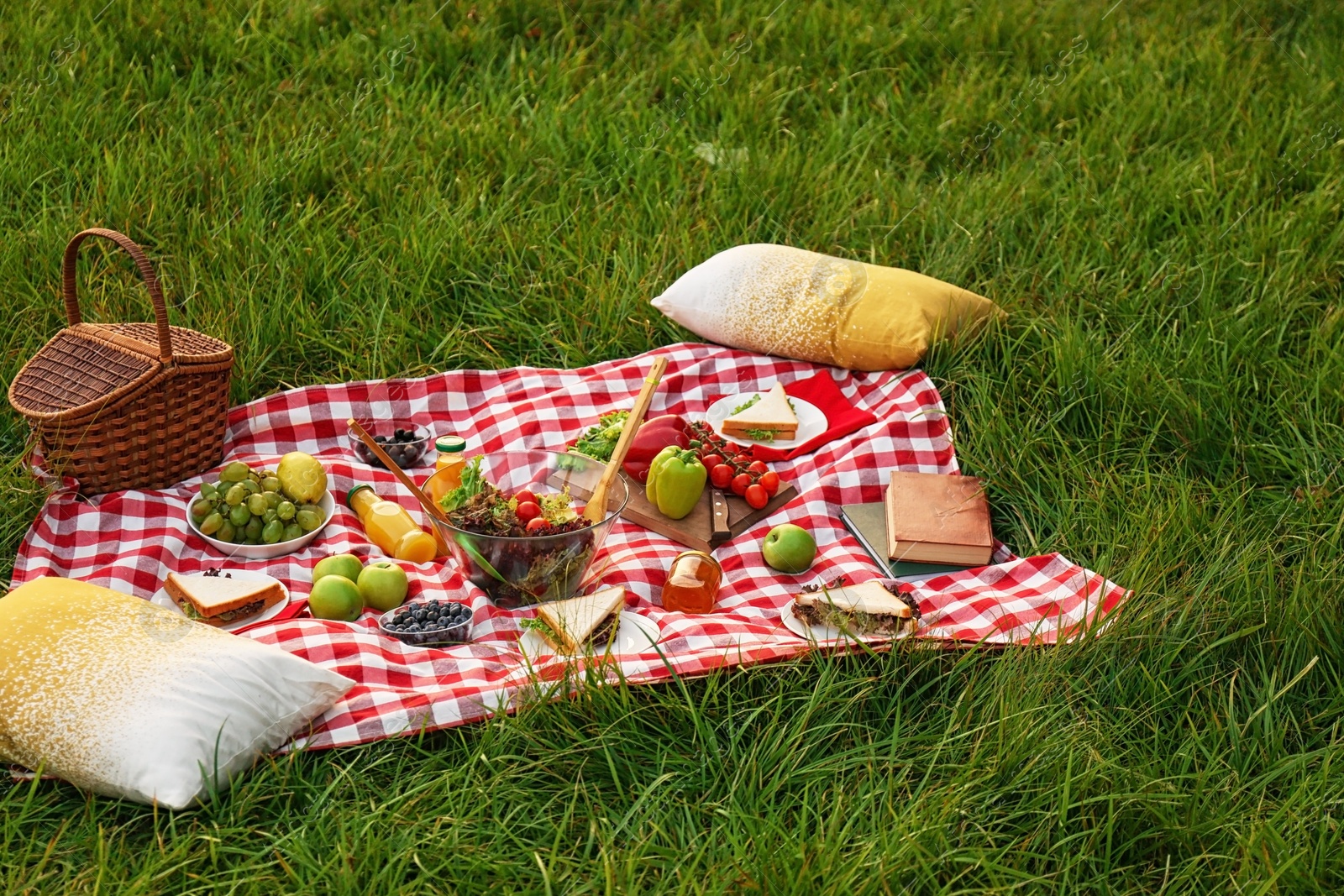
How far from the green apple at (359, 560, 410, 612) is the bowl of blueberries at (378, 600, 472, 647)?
0.24 feet

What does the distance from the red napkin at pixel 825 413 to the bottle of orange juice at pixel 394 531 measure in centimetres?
113

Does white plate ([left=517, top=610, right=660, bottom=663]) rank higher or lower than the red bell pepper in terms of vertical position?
lower

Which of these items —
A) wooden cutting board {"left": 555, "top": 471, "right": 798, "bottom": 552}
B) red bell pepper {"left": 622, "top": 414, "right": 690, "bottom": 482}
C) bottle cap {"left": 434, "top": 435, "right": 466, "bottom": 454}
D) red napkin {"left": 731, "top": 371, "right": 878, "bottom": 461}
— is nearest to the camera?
wooden cutting board {"left": 555, "top": 471, "right": 798, "bottom": 552}

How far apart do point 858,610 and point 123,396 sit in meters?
2.05

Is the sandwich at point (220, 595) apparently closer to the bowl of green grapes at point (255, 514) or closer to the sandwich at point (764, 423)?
the bowl of green grapes at point (255, 514)

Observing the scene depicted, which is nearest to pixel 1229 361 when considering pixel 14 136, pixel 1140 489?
pixel 1140 489

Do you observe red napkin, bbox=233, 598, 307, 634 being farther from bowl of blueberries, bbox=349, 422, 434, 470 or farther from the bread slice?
bowl of blueberries, bbox=349, 422, 434, 470

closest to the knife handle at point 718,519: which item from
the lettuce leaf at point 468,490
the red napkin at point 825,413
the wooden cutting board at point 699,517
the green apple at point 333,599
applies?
the wooden cutting board at point 699,517

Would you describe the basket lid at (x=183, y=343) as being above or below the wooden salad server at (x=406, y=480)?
above

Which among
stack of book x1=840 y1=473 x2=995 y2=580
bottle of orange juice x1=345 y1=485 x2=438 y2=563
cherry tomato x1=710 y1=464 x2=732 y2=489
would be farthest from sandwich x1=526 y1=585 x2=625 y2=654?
stack of book x1=840 y1=473 x2=995 y2=580

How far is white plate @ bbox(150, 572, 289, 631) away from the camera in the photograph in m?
2.96

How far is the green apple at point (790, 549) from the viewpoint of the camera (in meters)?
3.31

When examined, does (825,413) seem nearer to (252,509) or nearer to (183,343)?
(252,509)

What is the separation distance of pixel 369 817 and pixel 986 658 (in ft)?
4.82
